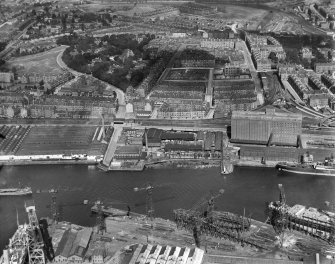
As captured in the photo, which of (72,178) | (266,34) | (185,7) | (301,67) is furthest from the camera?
(185,7)

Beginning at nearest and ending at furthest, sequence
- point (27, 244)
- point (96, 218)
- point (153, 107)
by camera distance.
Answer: point (27, 244) → point (96, 218) → point (153, 107)

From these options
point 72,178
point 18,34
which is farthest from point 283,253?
point 18,34

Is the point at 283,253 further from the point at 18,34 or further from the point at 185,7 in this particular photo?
the point at 185,7

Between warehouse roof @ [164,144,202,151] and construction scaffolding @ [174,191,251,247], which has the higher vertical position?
construction scaffolding @ [174,191,251,247]

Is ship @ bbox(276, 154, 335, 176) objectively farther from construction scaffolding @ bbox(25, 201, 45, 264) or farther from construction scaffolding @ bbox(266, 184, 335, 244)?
construction scaffolding @ bbox(25, 201, 45, 264)

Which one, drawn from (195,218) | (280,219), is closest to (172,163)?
(195,218)

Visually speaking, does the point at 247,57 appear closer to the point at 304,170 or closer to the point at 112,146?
the point at 112,146

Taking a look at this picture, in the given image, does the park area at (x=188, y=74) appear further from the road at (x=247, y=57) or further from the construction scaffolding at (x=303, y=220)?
the construction scaffolding at (x=303, y=220)

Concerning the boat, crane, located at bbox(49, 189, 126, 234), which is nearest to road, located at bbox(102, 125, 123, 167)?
crane, located at bbox(49, 189, 126, 234)

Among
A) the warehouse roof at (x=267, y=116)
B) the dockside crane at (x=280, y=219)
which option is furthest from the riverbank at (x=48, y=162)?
the dockside crane at (x=280, y=219)
